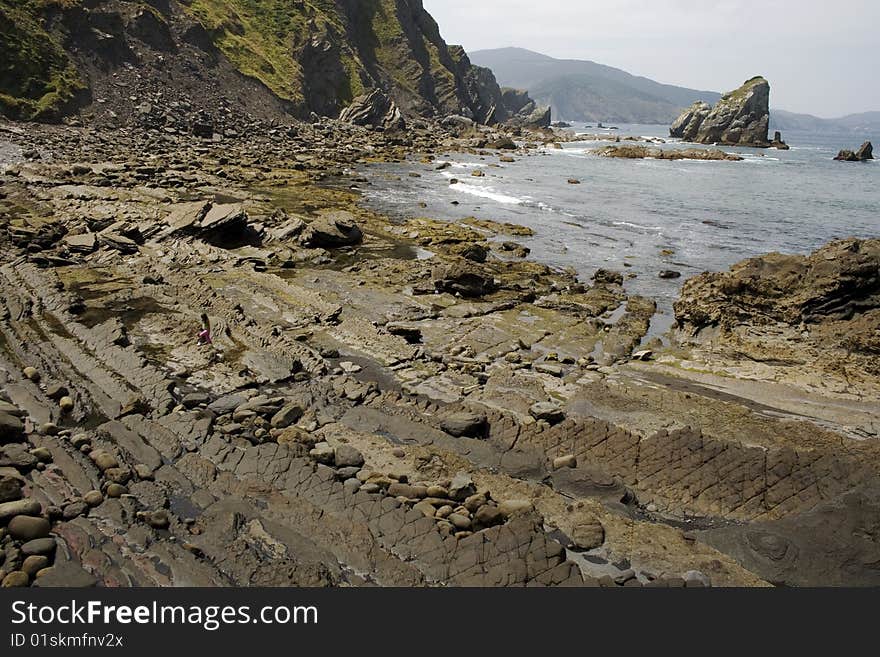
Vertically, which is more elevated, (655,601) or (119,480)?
(655,601)

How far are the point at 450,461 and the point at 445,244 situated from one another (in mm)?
21887

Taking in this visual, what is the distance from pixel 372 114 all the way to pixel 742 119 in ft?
350

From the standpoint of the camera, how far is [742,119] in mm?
152125

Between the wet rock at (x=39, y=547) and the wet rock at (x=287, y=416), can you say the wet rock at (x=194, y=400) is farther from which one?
the wet rock at (x=39, y=547)

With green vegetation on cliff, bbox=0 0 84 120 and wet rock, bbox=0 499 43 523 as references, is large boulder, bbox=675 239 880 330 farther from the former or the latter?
green vegetation on cliff, bbox=0 0 84 120

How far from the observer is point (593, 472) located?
11.8 meters

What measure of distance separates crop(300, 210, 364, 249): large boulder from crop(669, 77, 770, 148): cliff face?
514ft

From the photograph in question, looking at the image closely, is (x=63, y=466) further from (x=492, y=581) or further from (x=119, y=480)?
(x=492, y=581)

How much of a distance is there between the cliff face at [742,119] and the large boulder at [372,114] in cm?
9905

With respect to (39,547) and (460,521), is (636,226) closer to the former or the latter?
(460,521)

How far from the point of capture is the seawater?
107 ft

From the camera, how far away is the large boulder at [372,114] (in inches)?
4144

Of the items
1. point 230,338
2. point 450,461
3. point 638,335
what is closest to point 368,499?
point 450,461

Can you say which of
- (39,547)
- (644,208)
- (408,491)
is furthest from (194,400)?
(644,208)
